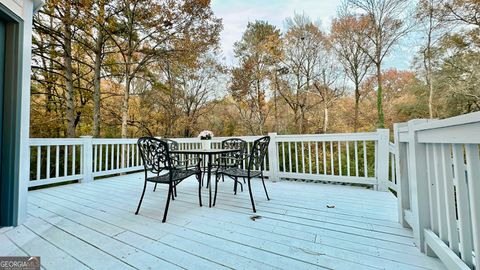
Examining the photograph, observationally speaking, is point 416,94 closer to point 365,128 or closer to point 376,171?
point 365,128

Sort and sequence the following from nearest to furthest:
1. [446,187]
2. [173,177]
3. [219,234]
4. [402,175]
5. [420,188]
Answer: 1. [446,187]
2. [420,188]
3. [219,234]
4. [402,175]
5. [173,177]

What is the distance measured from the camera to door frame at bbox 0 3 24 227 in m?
1.89

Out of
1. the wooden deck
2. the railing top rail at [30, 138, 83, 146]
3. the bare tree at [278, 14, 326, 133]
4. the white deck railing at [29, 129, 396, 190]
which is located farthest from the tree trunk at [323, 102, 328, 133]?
the railing top rail at [30, 138, 83, 146]

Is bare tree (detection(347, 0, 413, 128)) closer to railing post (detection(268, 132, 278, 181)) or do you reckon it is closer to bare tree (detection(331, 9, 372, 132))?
bare tree (detection(331, 9, 372, 132))

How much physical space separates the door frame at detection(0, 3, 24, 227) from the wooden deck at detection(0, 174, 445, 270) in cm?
24

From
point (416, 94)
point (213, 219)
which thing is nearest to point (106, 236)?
point (213, 219)

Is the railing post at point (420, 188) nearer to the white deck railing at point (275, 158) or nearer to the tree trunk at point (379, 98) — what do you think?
the white deck railing at point (275, 158)

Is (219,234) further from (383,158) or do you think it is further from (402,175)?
(383,158)

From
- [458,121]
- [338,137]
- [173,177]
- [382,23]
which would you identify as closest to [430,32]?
[382,23]

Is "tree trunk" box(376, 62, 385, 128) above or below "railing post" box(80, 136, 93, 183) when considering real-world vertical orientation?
above

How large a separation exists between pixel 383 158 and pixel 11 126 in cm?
452

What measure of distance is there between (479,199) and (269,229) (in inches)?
53.0

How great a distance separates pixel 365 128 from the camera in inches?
402

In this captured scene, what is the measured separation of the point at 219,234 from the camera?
1.73 m
